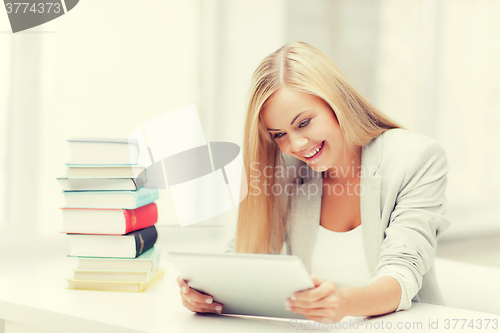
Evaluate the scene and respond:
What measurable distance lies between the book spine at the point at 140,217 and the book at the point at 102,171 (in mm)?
Answer: 94

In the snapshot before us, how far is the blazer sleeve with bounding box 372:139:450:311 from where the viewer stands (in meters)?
0.93

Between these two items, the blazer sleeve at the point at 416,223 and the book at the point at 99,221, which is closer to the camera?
the blazer sleeve at the point at 416,223

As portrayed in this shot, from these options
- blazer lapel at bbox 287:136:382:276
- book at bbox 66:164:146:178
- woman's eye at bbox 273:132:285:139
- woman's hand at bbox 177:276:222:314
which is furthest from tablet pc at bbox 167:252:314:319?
woman's eye at bbox 273:132:285:139

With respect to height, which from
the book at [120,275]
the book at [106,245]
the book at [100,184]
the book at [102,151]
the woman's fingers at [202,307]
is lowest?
the book at [120,275]

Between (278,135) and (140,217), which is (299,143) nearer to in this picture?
(278,135)

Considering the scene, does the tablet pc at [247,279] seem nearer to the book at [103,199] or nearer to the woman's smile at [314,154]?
the book at [103,199]

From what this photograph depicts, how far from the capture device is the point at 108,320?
32.6 inches

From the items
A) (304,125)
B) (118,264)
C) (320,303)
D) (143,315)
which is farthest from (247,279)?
(304,125)

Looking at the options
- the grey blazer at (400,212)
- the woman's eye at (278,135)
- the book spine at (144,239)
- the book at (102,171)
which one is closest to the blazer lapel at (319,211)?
the grey blazer at (400,212)

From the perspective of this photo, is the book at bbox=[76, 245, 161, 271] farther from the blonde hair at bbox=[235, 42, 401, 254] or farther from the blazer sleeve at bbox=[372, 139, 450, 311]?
the blazer sleeve at bbox=[372, 139, 450, 311]

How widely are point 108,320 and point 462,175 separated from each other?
3.89 m

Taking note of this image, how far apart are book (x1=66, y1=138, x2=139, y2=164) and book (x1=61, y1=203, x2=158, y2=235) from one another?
124 millimetres

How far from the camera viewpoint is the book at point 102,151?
3.56ft

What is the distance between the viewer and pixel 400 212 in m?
1.08
